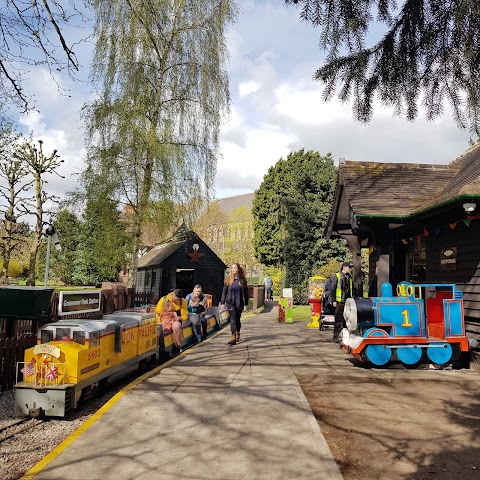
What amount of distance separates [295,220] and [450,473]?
88.7ft

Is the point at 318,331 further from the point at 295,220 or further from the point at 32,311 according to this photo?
the point at 295,220

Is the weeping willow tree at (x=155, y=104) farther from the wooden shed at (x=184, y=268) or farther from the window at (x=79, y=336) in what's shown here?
the window at (x=79, y=336)

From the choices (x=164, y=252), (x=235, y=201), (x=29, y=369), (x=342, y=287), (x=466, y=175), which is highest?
(x=235, y=201)

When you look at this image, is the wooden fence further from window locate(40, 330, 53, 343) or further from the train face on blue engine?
the train face on blue engine

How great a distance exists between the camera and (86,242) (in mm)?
41312

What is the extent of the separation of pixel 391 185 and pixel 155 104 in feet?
40.1

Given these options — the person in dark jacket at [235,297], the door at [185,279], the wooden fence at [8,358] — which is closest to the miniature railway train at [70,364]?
the wooden fence at [8,358]

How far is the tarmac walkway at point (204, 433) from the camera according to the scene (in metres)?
3.82

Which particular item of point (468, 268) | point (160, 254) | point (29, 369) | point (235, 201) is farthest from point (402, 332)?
point (235, 201)

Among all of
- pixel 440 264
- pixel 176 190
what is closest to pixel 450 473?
pixel 440 264

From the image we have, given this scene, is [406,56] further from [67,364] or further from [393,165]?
[393,165]

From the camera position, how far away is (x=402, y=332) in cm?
816

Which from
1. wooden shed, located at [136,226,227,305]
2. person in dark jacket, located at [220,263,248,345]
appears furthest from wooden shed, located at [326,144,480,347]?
wooden shed, located at [136,226,227,305]

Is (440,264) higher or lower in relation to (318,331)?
higher
